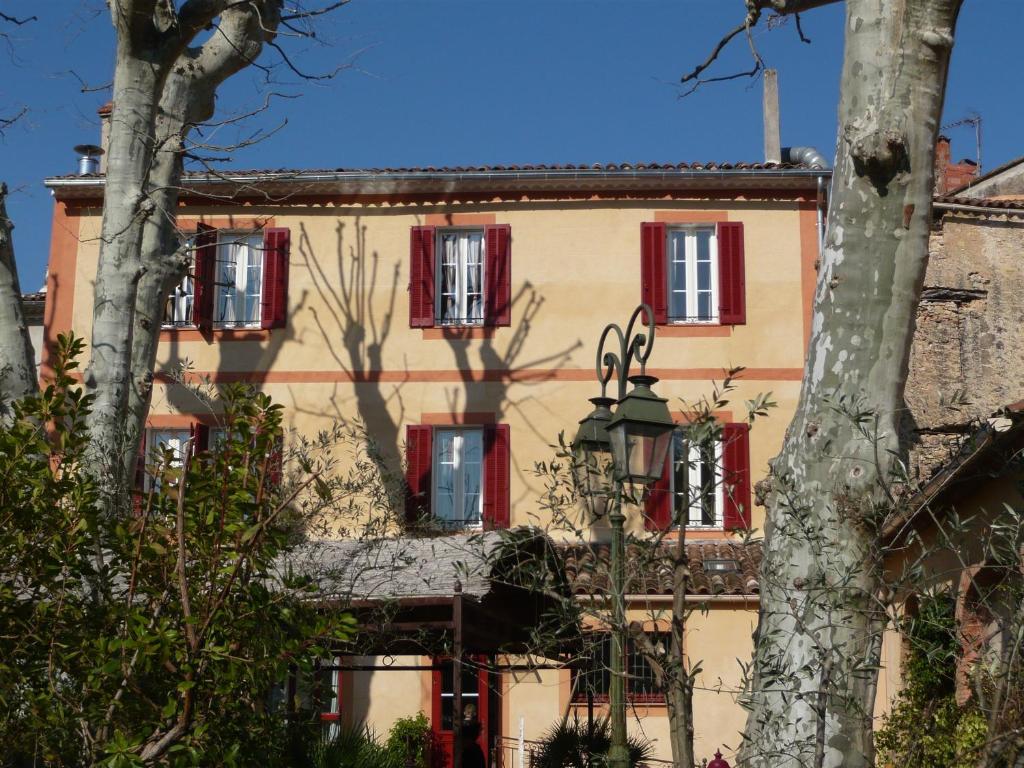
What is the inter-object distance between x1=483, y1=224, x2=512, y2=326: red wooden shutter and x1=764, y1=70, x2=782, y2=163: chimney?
437 cm

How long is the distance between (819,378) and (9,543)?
374cm

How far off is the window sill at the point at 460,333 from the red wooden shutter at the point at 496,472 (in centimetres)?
128

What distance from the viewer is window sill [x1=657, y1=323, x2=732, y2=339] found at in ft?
55.9

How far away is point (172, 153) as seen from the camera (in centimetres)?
1127

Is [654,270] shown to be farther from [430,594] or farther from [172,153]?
[430,594]

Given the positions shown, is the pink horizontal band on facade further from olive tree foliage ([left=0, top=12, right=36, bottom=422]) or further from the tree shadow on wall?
olive tree foliage ([left=0, top=12, right=36, bottom=422])

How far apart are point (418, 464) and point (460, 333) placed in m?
1.89

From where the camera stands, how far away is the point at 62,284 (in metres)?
17.9

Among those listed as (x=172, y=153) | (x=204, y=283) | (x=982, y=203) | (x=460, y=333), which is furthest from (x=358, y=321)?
(x=982, y=203)

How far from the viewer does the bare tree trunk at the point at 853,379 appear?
18.1 ft

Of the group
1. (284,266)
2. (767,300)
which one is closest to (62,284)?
(284,266)

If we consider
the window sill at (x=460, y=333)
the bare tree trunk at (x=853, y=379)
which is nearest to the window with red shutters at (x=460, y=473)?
the window sill at (x=460, y=333)

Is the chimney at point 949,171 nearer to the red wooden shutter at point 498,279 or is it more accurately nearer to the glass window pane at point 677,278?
the glass window pane at point 677,278

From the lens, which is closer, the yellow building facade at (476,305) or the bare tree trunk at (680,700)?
the bare tree trunk at (680,700)
